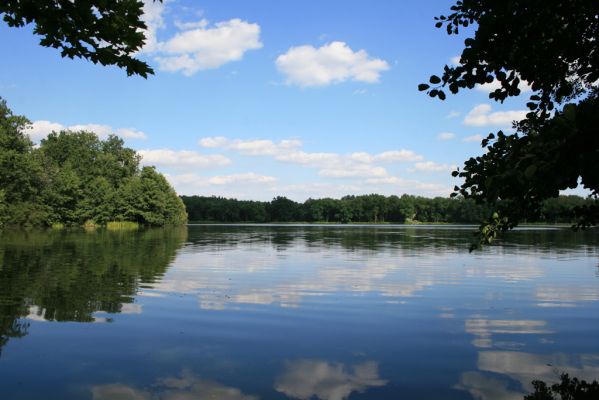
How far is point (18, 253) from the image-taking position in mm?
29469

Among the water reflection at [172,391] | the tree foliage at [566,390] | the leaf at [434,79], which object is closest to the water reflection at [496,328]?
the tree foliage at [566,390]

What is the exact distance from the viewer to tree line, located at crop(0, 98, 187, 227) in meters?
67.7

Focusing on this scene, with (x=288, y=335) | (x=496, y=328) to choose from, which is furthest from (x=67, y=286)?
(x=496, y=328)

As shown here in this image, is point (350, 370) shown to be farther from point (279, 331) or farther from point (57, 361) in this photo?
point (57, 361)

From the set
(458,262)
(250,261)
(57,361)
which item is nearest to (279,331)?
(57,361)

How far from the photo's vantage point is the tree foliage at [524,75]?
16.5 ft

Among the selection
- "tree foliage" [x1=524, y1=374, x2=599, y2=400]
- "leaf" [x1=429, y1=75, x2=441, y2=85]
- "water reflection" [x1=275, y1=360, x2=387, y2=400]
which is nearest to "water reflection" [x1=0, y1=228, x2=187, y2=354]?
"water reflection" [x1=275, y1=360, x2=387, y2=400]

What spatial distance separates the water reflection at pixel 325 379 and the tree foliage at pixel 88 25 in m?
5.60

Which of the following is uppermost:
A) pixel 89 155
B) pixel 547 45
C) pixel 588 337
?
pixel 89 155

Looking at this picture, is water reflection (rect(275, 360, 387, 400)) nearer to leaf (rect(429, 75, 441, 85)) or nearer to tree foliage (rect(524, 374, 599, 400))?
tree foliage (rect(524, 374, 599, 400))

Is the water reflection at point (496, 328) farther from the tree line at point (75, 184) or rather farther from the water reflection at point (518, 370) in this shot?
the tree line at point (75, 184)

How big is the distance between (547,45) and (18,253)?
1223 inches

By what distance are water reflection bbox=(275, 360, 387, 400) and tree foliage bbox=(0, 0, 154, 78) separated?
5.60 m

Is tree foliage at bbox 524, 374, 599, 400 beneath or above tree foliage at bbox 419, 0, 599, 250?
beneath
